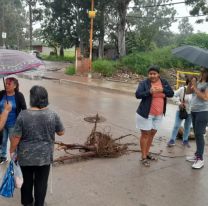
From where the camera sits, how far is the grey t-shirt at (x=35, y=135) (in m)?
3.48

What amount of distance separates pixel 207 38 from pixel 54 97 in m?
17.9

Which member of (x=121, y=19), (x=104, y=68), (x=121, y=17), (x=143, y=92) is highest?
(x=121, y=17)

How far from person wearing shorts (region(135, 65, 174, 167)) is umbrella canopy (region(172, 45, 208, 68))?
1.46 feet

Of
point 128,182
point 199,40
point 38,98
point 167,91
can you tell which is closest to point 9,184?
point 38,98

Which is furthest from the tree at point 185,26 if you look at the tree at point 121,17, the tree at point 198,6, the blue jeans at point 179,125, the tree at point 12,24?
the blue jeans at point 179,125

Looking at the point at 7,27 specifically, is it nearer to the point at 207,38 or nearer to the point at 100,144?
the point at 207,38

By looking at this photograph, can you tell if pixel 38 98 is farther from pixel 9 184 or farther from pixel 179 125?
pixel 179 125

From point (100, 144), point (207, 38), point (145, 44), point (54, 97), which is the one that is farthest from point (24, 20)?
point (100, 144)

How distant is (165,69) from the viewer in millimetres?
23500

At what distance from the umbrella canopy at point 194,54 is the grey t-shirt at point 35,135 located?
249 centimetres

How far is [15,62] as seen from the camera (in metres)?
3.76

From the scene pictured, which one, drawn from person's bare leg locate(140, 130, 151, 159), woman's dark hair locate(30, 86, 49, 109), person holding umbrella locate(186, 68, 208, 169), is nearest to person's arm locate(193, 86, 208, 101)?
person holding umbrella locate(186, 68, 208, 169)

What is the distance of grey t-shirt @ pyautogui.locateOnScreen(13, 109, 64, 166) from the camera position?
11.4 feet

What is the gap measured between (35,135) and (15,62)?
2.73 feet
